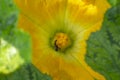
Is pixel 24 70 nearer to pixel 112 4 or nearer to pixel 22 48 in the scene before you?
pixel 22 48

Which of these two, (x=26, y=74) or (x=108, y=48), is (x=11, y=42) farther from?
(x=108, y=48)

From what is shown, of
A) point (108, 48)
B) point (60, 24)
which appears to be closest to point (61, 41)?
point (60, 24)

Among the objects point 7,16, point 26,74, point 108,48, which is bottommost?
point 26,74

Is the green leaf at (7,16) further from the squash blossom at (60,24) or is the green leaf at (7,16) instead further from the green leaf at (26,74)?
the green leaf at (26,74)

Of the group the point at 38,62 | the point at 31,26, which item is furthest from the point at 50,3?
the point at 38,62

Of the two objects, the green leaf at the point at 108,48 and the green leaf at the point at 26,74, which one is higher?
the green leaf at the point at 108,48

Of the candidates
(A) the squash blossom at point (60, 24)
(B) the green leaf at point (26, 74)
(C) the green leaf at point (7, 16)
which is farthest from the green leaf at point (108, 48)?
(C) the green leaf at point (7, 16)

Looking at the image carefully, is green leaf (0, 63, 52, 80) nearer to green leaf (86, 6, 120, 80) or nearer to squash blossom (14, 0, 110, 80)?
squash blossom (14, 0, 110, 80)
